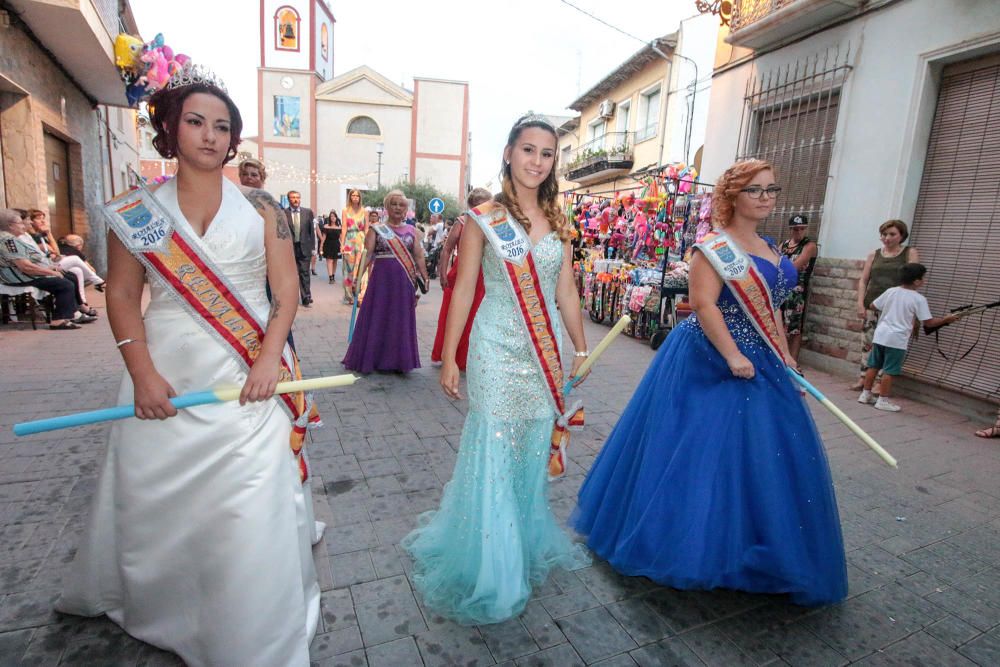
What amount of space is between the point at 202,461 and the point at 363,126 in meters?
36.8

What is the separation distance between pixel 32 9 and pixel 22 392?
18.3 feet

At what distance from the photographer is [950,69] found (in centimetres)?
566

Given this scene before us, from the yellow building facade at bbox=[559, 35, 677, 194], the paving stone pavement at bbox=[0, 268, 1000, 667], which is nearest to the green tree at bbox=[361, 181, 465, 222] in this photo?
the yellow building facade at bbox=[559, 35, 677, 194]

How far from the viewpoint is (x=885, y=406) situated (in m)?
5.40

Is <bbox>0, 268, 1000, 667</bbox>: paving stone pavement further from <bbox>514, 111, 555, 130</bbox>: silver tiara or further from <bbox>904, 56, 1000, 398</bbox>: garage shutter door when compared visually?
<bbox>514, 111, 555, 130</bbox>: silver tiara

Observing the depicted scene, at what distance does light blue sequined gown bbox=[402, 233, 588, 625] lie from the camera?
2.04 meters

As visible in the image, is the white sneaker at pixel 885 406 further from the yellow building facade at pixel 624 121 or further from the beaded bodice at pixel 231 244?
the yellow building facade at pixel 624 121

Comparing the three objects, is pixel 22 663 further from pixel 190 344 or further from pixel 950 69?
pixel 950 69

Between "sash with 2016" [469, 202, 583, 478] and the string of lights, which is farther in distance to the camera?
the string of lights

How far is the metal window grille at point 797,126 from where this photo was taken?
681 centimetres

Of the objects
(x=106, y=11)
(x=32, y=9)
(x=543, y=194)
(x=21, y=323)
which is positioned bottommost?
(x=21, y=323)

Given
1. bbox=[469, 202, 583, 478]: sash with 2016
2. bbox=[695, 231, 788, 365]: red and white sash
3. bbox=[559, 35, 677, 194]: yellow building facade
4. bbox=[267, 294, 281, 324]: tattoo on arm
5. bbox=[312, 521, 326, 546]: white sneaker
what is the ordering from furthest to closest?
bbox=[559, 35, 677, 194]: yellow building facade
bbox=[312, 521, 326, 546]: white sneaker
bbox=[695, 231, 788, 365]: red and white sash
bbox=[469, 202, 583, 478]: sash with 2016
bbox=[267, 294, 281, 324]: tattoo on arm

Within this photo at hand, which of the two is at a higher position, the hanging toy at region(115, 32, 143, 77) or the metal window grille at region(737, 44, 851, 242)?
the metal window grille at region(737, 44, 851, 242)

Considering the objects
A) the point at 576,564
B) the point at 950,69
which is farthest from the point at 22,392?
the point at 950,69
